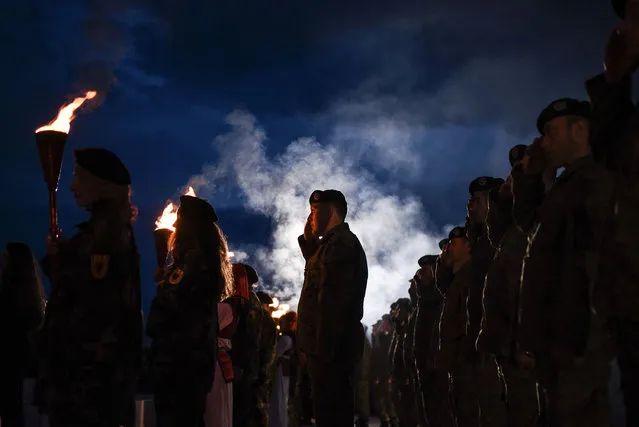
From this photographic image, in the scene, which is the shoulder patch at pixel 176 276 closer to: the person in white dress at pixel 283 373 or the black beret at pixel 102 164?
the black beret at pixel 102 164

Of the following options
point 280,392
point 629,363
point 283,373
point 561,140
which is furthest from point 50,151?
point 283,373

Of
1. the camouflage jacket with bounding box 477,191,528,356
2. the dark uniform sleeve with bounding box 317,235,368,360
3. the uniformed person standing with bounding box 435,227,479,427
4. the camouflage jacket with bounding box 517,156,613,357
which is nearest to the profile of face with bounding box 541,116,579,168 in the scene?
the camouflage jacket with bounding box 517,156,613,357

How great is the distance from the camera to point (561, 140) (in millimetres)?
5074

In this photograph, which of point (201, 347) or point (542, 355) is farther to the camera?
point (201, 347)

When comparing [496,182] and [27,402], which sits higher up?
[496,182]

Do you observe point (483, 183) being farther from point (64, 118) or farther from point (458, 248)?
point (64, 118)

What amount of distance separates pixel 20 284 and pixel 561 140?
509 cm

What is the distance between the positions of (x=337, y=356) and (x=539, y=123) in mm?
3578

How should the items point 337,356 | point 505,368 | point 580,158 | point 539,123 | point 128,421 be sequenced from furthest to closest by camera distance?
point 337,356 < point 505,368 < point 128,421 < point 539,123 < point 580,158

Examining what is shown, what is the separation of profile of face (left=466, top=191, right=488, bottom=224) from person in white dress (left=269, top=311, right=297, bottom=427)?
653 cm

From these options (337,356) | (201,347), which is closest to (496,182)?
(337,356)

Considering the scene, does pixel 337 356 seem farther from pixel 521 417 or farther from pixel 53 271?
pixel 53 271

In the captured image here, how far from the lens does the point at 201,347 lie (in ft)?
22.3

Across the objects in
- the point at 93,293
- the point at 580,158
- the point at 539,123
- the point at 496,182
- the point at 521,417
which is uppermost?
the point at 496,182
